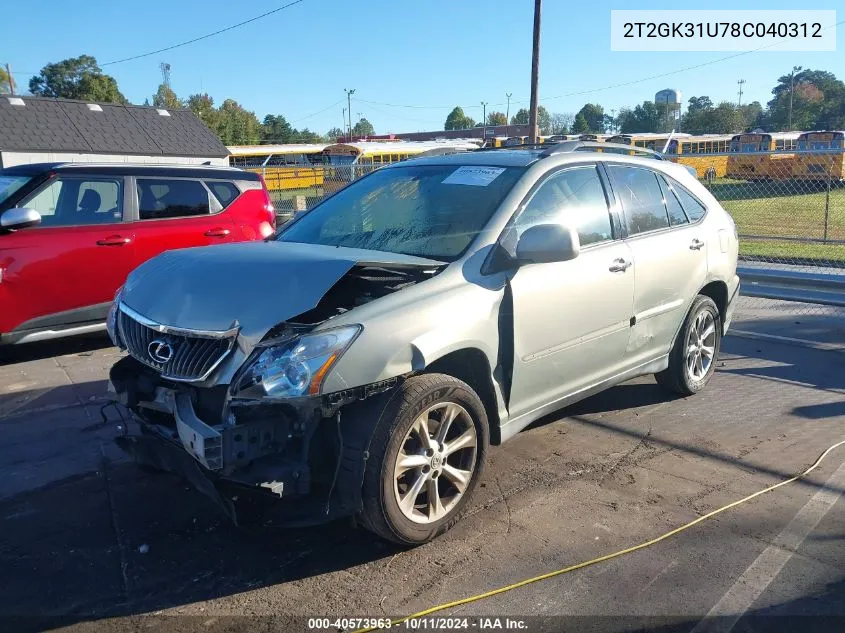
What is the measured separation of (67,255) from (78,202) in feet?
2.07

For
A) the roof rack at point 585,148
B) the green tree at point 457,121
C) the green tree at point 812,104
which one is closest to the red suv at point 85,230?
the roof rack at point 585,148

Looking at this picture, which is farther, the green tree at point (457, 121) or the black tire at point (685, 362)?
the green tree at point (457, 121)

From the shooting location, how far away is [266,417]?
315cm

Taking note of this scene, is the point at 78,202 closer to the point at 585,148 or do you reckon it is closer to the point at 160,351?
the point at 160,351

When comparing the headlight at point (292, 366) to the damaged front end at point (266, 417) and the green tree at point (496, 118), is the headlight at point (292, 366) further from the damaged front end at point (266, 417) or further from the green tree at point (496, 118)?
the green tree at point (496, 118)

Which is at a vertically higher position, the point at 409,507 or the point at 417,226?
the point at 417,226

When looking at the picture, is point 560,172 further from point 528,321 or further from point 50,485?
point 50,485

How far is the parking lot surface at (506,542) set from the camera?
3.04 meters

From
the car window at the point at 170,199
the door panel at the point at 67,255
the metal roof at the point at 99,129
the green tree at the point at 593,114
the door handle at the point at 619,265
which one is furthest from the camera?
the green tree at the point at 593,114

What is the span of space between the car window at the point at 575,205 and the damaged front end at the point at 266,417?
1.23m

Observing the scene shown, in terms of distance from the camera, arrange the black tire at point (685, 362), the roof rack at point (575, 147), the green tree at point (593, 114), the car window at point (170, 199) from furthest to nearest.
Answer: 1. the green tree at point (593, 114)
2. the car window at point (170, 199)
3. the black tire at point (685, 362)
4. the roof rack at point (575, 147)

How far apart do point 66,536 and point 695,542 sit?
3.11 meters

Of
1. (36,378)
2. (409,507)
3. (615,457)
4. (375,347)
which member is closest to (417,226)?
(375,347)

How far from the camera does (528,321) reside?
3920 millimetres
